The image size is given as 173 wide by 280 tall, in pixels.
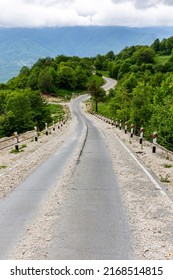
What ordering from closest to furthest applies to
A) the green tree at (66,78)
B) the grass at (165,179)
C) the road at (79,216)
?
the road at (79,216)
the grass at (165,179)
the green tree at (66,78)

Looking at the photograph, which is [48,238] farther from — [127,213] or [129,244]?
[127,213]

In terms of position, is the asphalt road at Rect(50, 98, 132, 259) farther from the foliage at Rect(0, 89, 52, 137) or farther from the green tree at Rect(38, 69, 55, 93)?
the green tree at Rect(38, 69, 55, 93)

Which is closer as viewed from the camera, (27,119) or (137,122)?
(137,122)

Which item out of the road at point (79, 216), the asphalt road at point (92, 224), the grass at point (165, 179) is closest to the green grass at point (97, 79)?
the grass at point (165, 179)

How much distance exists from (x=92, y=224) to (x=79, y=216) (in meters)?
0.60

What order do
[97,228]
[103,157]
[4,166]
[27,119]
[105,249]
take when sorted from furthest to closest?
[27,119], [103,157], [4,166], [97,228], [105,249]

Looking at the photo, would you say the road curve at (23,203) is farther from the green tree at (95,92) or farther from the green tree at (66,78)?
the green tree at (66,78)

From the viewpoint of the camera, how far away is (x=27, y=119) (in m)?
63.1

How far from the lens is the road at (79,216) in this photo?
19.3ft

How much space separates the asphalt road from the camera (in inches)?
226

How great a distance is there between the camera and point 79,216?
25.0ft

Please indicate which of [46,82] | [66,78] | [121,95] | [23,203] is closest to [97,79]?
[66,78]
